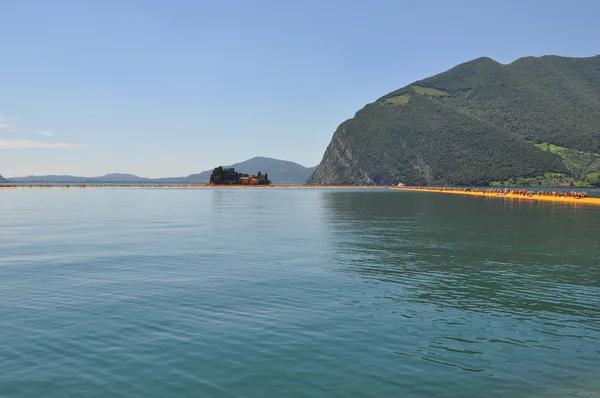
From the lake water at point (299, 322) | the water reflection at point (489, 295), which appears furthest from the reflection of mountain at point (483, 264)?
the lake water at point (299, 322)

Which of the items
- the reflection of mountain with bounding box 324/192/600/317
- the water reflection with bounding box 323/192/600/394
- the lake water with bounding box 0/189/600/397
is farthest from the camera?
the reflection of mountain with bounding box 324/192/600/317

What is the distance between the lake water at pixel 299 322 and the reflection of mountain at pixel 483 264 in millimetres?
174

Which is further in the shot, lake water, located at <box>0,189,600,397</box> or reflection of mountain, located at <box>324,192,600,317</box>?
reflection of mountain, located at <box>324,192,600,317</box>

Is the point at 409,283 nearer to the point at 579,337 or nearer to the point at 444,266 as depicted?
the point at 444,266

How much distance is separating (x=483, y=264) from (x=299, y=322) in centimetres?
1821

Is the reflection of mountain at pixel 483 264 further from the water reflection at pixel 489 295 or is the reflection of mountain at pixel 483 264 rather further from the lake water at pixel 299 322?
the lake water at pixel 299 322

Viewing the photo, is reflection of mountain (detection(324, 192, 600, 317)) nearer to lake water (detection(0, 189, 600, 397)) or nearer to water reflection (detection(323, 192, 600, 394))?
Result: water reflection (detection(323, 192, 600, 394))

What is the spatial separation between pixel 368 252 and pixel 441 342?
20433mm

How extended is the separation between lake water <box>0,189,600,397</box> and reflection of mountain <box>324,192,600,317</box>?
17 cm

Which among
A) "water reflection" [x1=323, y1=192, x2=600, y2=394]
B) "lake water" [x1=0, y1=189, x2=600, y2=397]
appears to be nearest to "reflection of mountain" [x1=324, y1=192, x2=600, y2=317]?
"water reflection" [x1=323, y1=192, x2=600, y2=394]

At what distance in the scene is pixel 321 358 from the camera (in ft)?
45.6

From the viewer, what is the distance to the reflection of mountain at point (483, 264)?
70.2 ft

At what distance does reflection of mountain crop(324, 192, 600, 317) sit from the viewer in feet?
70.2

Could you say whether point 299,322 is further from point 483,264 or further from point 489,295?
point 483,264
